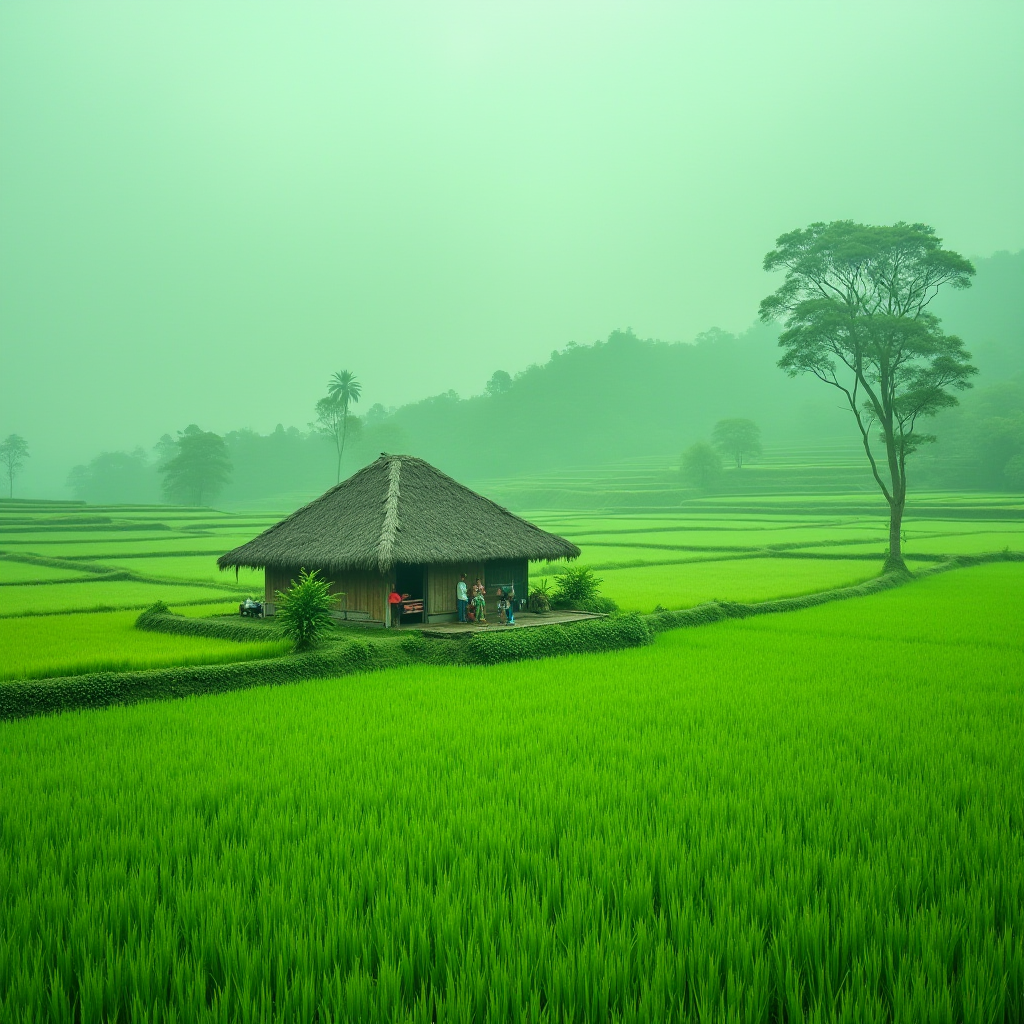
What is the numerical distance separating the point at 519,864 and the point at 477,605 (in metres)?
9.74

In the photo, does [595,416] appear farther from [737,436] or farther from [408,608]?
[408,608]

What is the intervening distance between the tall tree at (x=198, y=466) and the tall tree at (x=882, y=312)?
202 feet

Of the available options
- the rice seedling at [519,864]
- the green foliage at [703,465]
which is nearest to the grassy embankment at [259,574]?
the rice seedling at [519,864]

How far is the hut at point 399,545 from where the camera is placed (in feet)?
44.9

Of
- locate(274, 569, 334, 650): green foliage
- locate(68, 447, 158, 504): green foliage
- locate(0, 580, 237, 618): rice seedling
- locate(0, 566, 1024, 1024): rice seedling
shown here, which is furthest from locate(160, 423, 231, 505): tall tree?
locate(0, 566, 1024, 1024): rice seedling

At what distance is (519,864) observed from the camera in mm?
4363

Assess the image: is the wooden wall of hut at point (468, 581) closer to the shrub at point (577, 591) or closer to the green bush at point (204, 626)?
the shrub at point (577, 591)

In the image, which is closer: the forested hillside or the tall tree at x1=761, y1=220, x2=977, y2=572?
the tall tree at x1=761, y1=220, x2=977, y2=572

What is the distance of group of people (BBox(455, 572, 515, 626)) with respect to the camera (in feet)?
45.5

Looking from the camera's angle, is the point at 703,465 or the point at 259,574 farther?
the point at 703,465

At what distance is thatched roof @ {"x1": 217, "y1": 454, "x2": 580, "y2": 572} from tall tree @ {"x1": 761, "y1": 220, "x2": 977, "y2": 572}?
13.1 metres

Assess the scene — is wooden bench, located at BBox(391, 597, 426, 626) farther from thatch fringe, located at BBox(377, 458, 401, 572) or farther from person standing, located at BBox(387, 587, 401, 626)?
thatch fringe, located at BBox(377, 458, 401, 572)

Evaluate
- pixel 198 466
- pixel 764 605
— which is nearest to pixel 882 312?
pixel 764 605

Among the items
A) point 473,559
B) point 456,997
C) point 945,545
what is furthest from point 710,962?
point 945,545
